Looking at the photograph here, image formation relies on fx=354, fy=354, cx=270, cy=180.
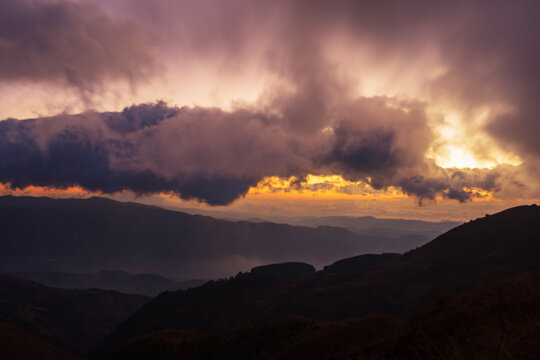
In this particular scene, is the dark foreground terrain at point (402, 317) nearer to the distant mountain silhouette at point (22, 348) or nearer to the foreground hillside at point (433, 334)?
the foreground hillside at point (433, 334)

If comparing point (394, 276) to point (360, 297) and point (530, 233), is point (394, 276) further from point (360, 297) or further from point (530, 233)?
point (530, 233)

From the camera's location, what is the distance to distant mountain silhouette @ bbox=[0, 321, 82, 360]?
67250 mm

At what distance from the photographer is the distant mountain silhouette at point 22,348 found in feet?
221

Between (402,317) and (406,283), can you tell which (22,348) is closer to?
(402,317)

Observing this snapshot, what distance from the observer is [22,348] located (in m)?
71.6

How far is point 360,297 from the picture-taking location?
146 meters

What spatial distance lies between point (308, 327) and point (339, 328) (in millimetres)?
10447

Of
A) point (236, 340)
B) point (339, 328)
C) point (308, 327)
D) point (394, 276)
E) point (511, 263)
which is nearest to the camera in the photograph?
point (339, 328)

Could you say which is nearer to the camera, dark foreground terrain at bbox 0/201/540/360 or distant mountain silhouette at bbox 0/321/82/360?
dark foreground terrain at bbox 0/201/540/360

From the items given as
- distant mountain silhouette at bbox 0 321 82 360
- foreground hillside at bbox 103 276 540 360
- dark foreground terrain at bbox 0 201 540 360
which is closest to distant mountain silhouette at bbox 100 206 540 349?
dark foreground terrain at bbox 0 201 540 360

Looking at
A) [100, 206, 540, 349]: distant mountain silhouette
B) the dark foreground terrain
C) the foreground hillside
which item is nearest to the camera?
the foreground hillside

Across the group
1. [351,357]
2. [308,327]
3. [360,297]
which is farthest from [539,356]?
[360,297]

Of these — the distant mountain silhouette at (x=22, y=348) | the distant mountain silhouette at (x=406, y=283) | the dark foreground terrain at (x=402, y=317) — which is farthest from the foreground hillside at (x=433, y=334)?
the distant mountain silhouette at (x=406, y=283)

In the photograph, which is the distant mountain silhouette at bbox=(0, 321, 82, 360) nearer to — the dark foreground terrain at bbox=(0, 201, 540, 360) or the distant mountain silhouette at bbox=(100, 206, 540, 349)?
the dark foreground terrain at bbox=(0, 201, 540, 360)
